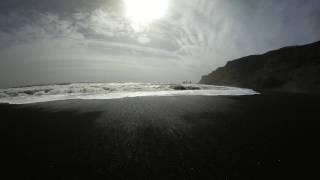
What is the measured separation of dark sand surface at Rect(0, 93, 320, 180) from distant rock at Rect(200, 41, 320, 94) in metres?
34.4

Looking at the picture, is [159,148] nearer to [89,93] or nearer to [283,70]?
[89,93]

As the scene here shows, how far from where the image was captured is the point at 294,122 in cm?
567

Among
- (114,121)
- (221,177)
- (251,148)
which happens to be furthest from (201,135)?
(114,121)

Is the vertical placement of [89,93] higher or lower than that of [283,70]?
lower

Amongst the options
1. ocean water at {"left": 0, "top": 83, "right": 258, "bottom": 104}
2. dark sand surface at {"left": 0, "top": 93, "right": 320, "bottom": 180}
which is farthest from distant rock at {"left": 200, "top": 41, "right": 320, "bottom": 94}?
dark sand surface at {"left": 0, "top": 93, "right": 320, "bottom": 180}

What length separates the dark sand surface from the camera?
9.14ft

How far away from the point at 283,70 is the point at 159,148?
50.5 m

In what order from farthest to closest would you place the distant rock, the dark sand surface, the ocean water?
the distant rock < the ocean water < the dark sand surface

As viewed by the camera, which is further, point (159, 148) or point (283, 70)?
point (283, 70)

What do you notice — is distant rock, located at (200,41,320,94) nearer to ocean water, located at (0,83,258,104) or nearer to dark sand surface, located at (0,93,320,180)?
ocean water, located at (0,83,258,104)

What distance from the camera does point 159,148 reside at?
3672 millimetres

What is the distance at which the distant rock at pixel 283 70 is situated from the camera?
117 feet

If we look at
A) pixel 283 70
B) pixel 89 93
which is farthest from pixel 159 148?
pixel 283 70

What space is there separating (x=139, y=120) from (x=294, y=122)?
5.15 m
